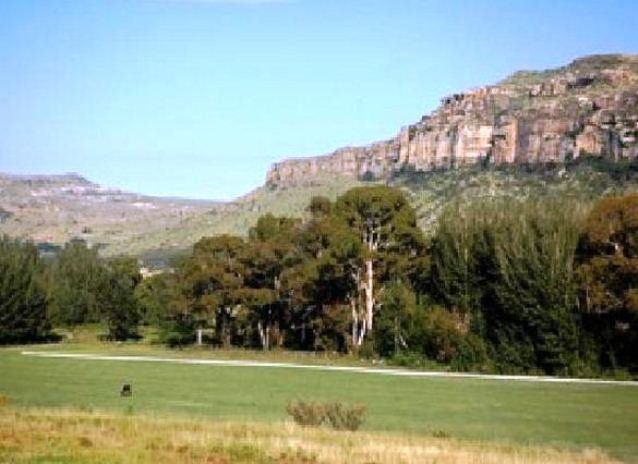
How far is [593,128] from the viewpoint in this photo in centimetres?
15138

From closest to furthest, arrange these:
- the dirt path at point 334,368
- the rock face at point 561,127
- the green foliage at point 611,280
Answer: the dirt path at point 334,368
the green foliage at point 611,280
the rock face at point 561,127

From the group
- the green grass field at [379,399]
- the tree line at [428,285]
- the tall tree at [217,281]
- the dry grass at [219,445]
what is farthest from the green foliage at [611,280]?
the dry grass at [219,445]

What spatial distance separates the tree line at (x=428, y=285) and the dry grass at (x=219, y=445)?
31.2m

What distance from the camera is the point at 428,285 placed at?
205 feet

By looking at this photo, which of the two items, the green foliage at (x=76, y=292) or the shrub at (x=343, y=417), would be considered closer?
the shrub at (x=343, y=417)

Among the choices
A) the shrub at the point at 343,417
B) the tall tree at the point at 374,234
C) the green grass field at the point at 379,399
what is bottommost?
the green grass field at the point at 379,399

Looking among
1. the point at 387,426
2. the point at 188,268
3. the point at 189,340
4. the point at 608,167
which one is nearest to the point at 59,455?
the point at 387,426

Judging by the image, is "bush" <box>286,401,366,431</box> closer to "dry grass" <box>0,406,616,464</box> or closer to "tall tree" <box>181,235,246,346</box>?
"dry grass" <box>0,406,616,464</box>

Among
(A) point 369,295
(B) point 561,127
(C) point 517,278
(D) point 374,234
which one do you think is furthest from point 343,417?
(B) point 561,127

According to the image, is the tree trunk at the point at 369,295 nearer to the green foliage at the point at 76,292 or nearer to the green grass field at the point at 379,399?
the green grass field at the point at 379,399

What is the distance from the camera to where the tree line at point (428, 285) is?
50562 millimetres

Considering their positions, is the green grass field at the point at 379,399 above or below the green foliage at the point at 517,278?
below

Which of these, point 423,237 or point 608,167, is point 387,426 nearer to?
point 423,237

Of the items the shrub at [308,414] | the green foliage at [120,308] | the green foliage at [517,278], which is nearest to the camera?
the shrub at [308,414]
